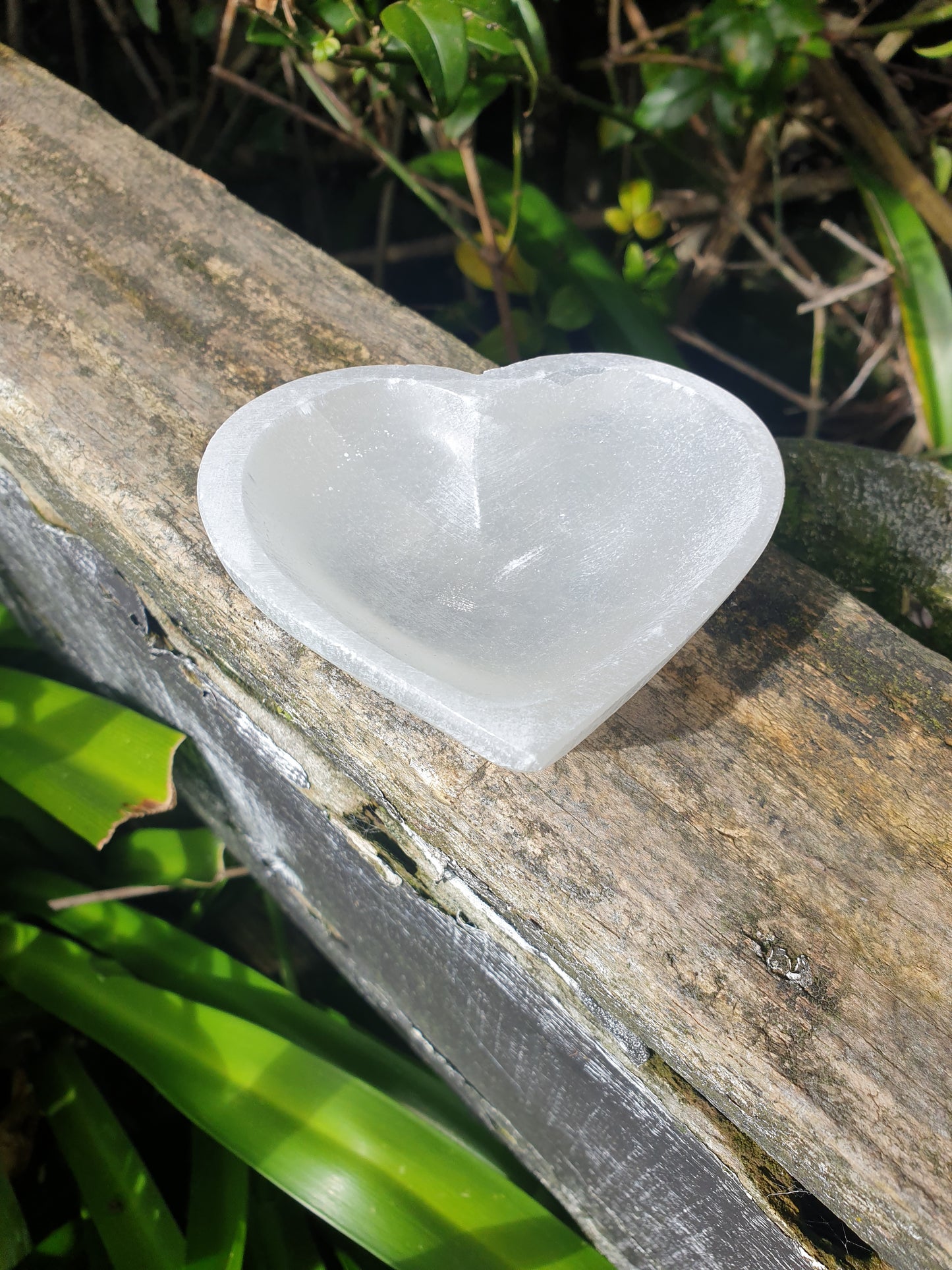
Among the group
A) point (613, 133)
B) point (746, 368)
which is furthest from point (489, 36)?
point (746, 368)

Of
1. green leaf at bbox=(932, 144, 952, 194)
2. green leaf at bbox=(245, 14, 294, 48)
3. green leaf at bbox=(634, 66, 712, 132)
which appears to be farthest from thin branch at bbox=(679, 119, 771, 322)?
green leaf at bbox=(245, 14, 294, 48)

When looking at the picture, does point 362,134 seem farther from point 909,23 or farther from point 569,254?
point 909,23

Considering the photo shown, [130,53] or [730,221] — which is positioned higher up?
[130,53]

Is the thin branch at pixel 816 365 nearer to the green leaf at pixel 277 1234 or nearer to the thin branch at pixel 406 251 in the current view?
the thin branch at pixel 406 251

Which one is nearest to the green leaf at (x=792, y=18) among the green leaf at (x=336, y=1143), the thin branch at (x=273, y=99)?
the thin branch at (x=273, y=99)

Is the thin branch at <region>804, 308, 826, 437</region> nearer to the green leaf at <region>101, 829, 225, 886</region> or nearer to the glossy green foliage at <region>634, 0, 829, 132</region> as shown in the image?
the glossy green foliage at <region>634, 0, 829, 132</region>

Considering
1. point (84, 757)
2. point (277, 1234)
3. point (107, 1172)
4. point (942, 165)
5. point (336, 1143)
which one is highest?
point (942, 165)

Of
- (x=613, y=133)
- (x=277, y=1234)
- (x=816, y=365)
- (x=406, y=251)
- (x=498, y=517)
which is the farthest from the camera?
(x=406, y=251)
